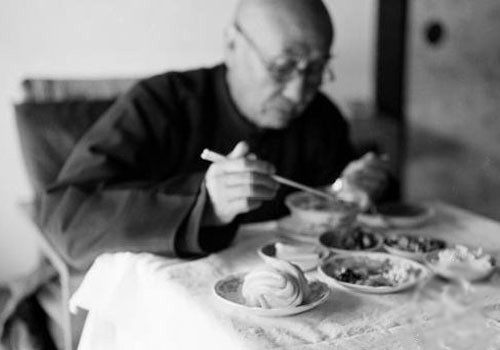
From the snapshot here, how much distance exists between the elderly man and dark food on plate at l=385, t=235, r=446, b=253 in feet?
0.88

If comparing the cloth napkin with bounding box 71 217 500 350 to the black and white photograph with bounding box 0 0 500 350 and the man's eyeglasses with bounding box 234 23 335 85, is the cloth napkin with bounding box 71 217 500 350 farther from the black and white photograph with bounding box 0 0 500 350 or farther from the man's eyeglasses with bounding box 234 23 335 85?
the man's eyeglasses with bounding box 234 23 335 85

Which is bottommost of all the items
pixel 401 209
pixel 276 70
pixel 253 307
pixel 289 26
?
pixel 401 209

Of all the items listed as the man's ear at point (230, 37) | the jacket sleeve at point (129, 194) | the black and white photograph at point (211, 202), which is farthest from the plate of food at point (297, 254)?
the man's ear at point (230, 37)

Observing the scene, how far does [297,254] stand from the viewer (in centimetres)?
120

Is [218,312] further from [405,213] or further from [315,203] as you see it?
[405,213]

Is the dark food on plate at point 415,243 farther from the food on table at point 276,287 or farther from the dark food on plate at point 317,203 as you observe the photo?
the food on table at point 276,287

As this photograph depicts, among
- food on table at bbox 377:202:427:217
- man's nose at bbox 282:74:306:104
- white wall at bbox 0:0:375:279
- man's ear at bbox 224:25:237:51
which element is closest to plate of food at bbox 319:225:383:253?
food on table at bbox 377:202:427:217

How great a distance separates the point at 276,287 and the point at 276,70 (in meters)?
0.76

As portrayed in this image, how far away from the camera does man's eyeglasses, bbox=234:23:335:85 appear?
1581 millimetres

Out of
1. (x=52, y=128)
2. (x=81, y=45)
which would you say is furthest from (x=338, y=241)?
(x=81, y=45)

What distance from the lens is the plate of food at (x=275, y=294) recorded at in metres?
0.96

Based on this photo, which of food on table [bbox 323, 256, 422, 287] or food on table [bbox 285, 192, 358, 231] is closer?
food on table [bbox 323, 256, 422, 287]

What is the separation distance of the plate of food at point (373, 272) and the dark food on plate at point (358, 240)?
0.30 feet

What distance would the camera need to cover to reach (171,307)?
1.08 meters
